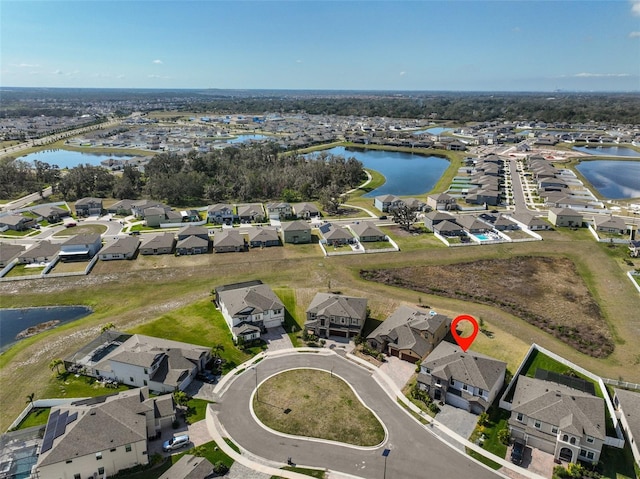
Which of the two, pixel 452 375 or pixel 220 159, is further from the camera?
pixel 220 159

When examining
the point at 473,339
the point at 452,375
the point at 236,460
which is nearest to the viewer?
the point at 236,460

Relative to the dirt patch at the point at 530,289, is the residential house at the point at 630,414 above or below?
above

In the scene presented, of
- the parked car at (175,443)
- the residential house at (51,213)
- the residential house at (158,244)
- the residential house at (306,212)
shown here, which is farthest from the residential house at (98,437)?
the residential house at (51,213)

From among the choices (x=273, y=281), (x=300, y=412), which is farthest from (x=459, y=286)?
(x=300, y=412)

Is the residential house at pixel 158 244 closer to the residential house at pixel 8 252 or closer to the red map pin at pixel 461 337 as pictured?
the residential house at pixel 8 252

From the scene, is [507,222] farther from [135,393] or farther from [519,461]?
[135,393]

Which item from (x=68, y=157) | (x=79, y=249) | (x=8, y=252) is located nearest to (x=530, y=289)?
(x=79, y=249)
